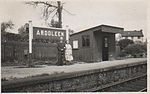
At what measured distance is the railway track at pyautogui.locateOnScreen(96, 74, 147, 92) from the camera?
281 centimetres

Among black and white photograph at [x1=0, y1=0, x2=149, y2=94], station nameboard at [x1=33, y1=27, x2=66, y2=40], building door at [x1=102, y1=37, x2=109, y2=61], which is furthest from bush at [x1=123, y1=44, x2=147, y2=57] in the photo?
station nameboard at [x1=33, y1=27, x2=66, y2=40]

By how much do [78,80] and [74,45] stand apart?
0.37 m

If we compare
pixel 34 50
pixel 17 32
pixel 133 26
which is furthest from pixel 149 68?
pixel 17 32

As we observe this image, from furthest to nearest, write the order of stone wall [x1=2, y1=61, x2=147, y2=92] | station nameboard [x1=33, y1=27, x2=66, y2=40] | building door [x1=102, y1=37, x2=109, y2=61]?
building door [x1=102, y1=37, x2=109, y2=61], station nameboard [x1=33, y1=27, x2=66, y2=40], stone wall [x1=2, y1=61, x2=147, y2=92]

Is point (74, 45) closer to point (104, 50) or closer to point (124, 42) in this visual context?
point (104, 50)

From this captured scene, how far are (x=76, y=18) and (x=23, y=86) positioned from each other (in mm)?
889

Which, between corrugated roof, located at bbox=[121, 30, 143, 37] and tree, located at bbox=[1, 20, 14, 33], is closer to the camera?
tree, located at bbox=[1, 20, 14, 33]

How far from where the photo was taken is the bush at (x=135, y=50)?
9.30 ft

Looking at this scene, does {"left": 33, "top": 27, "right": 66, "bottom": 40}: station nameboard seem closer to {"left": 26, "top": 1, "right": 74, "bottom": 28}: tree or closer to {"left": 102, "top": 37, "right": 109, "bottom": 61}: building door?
{"left": 26, "top": 1, "right": 74, "bottom": 28}: tree

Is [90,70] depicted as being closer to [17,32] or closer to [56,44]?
[56,44]

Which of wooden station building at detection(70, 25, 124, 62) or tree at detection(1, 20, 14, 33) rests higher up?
tree at detection(1, 20, 14, 33)

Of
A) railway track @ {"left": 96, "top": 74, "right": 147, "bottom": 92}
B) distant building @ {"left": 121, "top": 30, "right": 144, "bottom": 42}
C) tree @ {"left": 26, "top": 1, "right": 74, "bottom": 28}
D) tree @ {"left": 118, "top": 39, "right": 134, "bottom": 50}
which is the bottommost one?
railway track @ {"left": 96, "top": 74, "right": 147, "bottom": 92}

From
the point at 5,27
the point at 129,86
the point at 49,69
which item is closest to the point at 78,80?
the point at 49,69

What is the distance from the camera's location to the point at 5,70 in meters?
2.69
